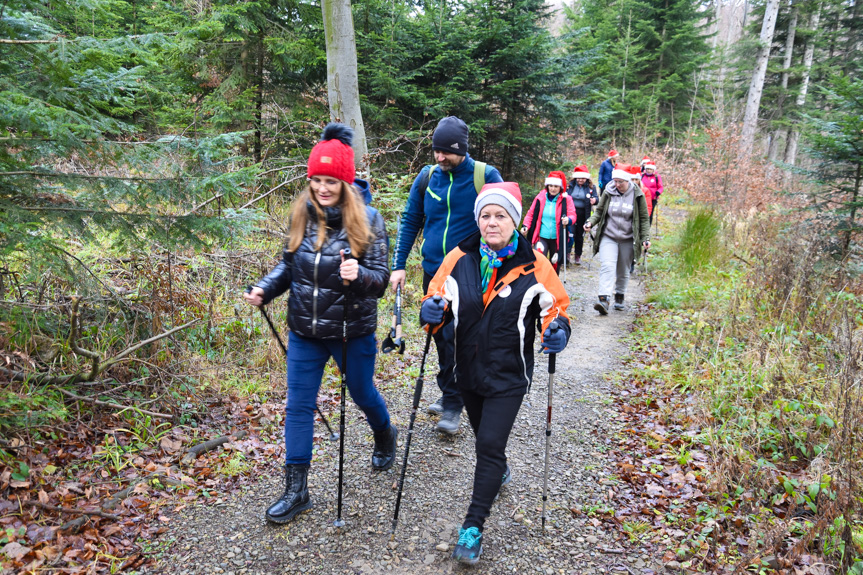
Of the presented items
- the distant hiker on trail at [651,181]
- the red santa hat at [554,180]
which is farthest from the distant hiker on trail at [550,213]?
the distant hiker on trail at [651,181]

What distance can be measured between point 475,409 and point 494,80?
465 inches

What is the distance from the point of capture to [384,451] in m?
4.15

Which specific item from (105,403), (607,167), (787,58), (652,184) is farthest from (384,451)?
(787,58)

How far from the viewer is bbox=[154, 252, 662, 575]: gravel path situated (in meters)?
3.20

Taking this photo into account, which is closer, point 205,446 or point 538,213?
point 205,446

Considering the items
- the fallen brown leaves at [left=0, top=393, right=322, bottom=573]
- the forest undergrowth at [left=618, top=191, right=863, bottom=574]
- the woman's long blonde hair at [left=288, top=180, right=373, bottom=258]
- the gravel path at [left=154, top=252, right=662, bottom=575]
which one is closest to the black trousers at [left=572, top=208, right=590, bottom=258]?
the forest undergrowth at [left=618, top=191, right=863, bottom=574]

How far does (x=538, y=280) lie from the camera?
3.20m

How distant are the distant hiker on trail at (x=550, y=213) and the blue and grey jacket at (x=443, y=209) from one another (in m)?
5.36

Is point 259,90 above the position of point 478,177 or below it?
above

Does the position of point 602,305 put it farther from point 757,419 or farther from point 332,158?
point 332,158

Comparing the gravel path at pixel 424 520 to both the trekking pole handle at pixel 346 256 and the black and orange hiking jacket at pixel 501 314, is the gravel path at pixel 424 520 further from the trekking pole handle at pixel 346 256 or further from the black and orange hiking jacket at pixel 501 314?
the trekking pole handle at pixel 346 256

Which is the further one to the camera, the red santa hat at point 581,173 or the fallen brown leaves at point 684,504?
the red santa hat at point 581,173

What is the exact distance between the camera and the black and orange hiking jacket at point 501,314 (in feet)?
10.3

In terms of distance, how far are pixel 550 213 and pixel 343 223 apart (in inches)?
275
